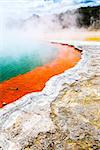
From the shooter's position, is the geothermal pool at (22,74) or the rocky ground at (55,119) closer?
the rocky ground at (55,119)

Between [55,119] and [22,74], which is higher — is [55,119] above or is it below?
above

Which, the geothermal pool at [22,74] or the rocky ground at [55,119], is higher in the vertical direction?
the rocky ground at [55,119]

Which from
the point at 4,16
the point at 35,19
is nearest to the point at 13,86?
the point at 35,19

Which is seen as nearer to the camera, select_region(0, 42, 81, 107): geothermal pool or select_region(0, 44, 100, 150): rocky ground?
select_region(0, 44, 100, 150): rocky ground

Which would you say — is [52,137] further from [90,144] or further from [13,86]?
[13,86]

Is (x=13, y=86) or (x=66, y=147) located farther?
(x=13, y=86)

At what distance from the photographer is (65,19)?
169 ft

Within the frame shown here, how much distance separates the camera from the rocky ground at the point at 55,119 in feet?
17.5

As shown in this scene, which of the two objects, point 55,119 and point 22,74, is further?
point 22,74

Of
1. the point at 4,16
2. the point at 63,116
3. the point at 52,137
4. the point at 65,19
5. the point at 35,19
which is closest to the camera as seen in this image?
the point at 52,137

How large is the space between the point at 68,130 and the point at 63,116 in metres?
0.63

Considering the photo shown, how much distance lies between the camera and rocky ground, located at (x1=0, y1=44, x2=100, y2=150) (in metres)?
5.34

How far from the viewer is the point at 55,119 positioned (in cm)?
622

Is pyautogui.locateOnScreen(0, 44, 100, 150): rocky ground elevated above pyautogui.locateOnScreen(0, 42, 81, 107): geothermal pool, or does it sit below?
above
